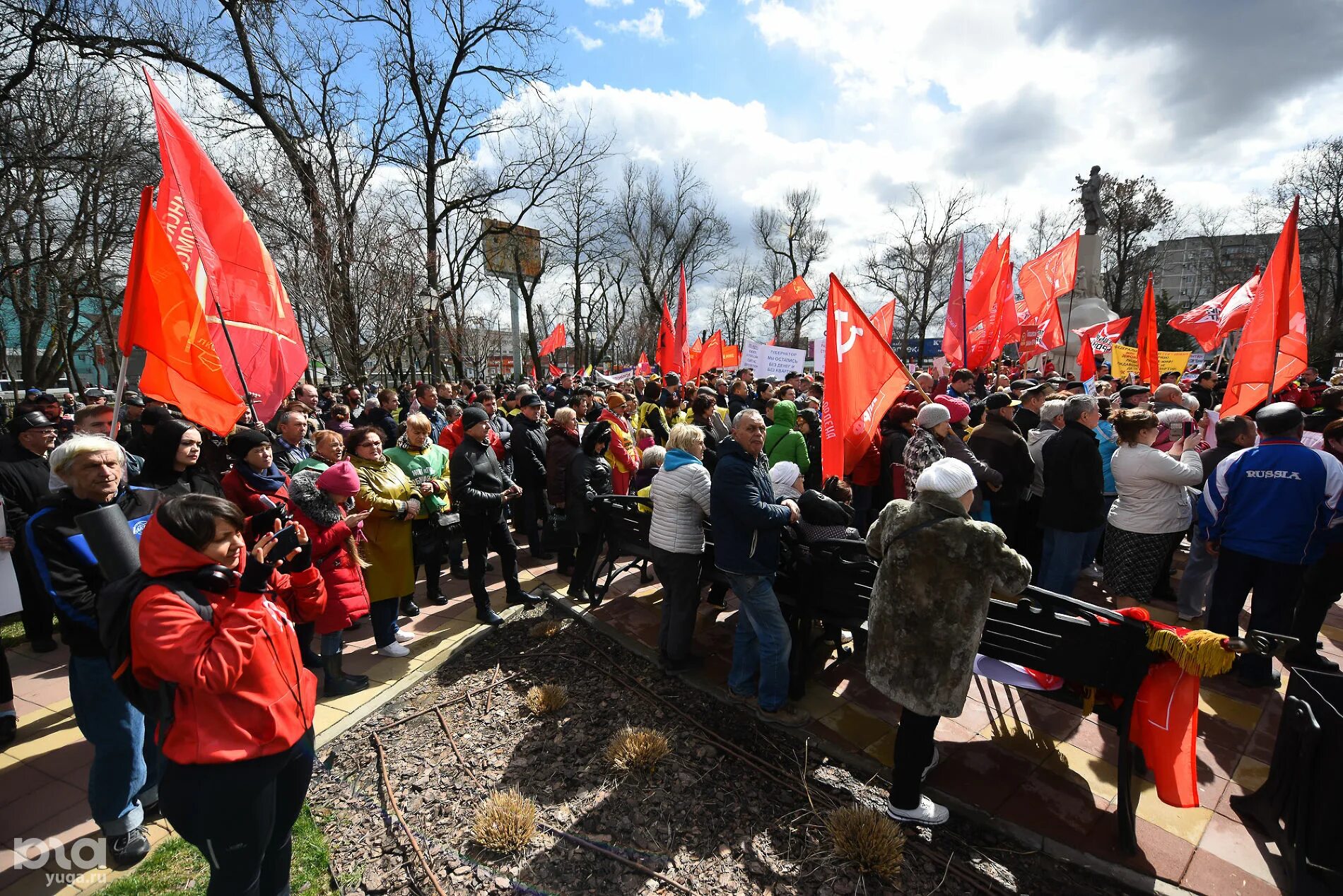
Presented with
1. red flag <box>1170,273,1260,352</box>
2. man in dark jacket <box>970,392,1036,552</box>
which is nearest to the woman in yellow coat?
man in dark jacket <box>970,392,1036,552</box>

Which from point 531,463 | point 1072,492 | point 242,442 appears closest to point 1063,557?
point 1072,492

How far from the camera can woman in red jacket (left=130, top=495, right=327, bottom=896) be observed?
6.29ft

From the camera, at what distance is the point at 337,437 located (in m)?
4.44

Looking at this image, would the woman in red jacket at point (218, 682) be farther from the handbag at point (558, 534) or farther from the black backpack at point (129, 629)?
the handbag at point (558, 534)

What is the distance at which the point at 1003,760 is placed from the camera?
348 centimetres

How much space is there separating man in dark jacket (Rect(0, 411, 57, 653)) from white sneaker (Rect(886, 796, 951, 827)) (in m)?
5.92

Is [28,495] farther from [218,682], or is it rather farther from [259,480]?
[218,682]

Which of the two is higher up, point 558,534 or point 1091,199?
point 1091,199

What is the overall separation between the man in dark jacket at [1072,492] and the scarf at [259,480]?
5831 mm

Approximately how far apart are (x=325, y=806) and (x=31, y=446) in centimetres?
394

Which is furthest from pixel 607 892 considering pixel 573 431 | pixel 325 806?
pixel 573 431

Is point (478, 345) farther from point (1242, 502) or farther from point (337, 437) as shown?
point (1242, 502)

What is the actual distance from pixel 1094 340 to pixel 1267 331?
11221 mm

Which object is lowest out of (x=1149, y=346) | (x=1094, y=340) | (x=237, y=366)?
(x=237, y=366)
